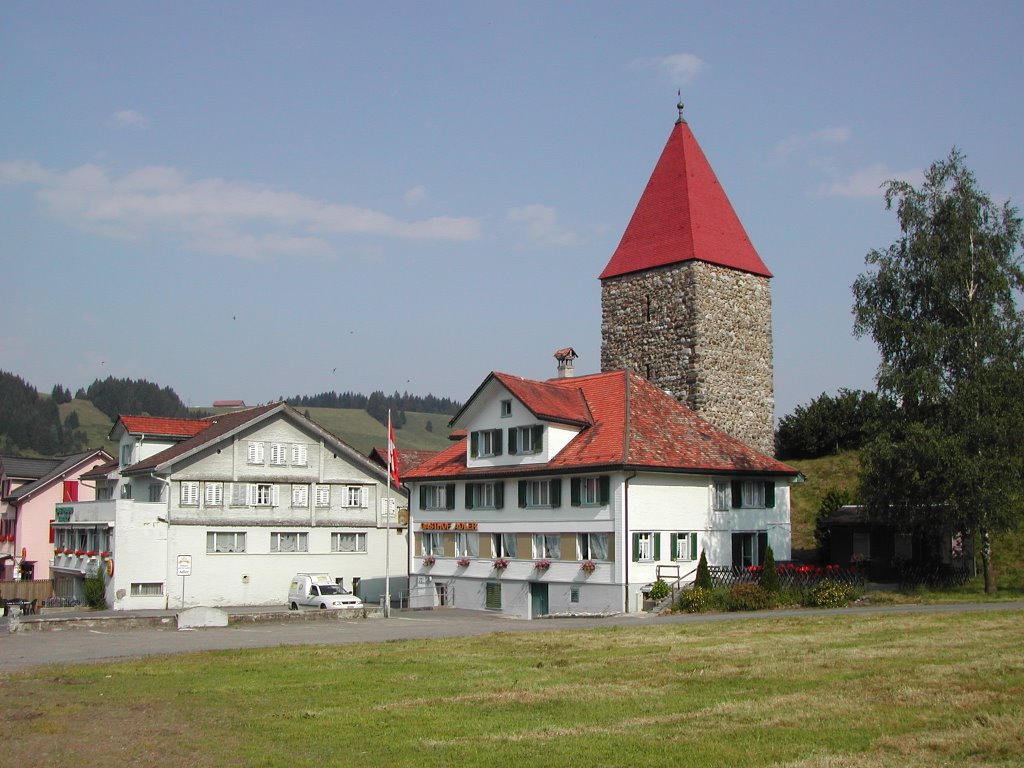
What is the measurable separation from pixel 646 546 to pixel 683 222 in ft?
70.2

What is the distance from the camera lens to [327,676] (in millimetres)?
20797

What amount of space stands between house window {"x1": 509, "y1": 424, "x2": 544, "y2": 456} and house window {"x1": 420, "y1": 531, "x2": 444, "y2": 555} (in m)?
6.73

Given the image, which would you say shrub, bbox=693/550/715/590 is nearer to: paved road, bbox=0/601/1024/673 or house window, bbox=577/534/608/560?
paved road, bbox=0/601/1024/673

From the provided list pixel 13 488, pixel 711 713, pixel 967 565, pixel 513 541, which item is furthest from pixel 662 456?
pixel 13 488

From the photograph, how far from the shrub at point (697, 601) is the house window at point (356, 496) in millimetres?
23867

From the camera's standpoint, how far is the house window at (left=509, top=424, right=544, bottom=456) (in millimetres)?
45500

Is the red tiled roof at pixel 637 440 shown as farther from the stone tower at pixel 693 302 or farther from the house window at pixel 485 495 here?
the stone tower at pixel 693 302

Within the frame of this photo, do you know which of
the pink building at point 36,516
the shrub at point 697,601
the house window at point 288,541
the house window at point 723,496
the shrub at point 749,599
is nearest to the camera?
the shrub at point 749,599

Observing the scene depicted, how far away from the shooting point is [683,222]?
57.4m

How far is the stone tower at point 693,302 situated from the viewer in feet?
182

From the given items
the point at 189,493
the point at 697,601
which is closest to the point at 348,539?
the point at 189,493

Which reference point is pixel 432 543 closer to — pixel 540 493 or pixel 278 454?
pixel 540 493

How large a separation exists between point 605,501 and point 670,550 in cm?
329

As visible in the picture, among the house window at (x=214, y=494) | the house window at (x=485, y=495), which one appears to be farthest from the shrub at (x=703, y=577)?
the house window at (x=214, y=494)
